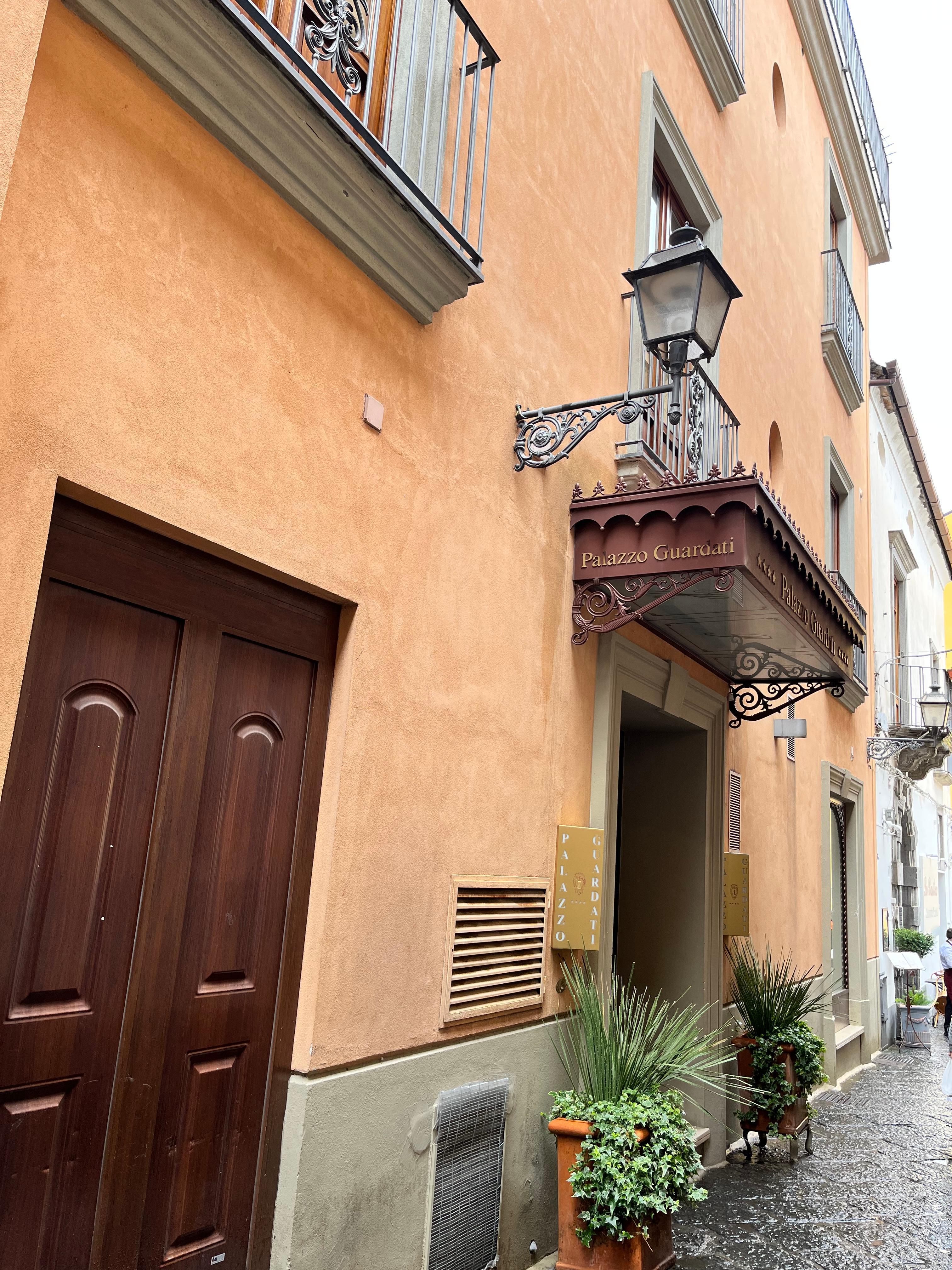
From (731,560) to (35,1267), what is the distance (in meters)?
3.69

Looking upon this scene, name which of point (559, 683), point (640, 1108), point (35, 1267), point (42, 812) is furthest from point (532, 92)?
point (35, 1267)

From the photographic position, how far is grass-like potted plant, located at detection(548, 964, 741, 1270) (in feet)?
13.6

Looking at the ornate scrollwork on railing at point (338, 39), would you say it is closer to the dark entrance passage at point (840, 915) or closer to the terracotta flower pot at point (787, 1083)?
the terracotta flower pot at point (787, 1083)

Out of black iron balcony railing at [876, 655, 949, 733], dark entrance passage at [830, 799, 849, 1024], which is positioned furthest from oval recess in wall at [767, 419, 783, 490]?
black iron balcony railing at [876, 655, 949, 733]

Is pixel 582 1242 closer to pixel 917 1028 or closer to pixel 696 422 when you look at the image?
pixel 696 422

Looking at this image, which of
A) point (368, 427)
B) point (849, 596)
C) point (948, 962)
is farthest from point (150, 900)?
point (948, 962)

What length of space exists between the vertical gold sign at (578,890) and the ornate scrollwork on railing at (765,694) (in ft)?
8.06

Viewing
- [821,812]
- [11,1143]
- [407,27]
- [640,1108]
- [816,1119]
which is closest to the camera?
[11,1143]

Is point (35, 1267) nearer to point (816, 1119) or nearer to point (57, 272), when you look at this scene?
point (57, 272)

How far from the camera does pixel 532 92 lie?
17.1 ft

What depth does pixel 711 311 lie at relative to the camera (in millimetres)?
4523

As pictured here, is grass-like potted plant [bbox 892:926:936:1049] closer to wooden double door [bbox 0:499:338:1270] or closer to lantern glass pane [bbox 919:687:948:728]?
lantern glass pane [bbox 919:687:948:728]

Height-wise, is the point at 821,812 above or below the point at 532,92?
below

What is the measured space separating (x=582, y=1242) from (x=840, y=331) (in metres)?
10.7
